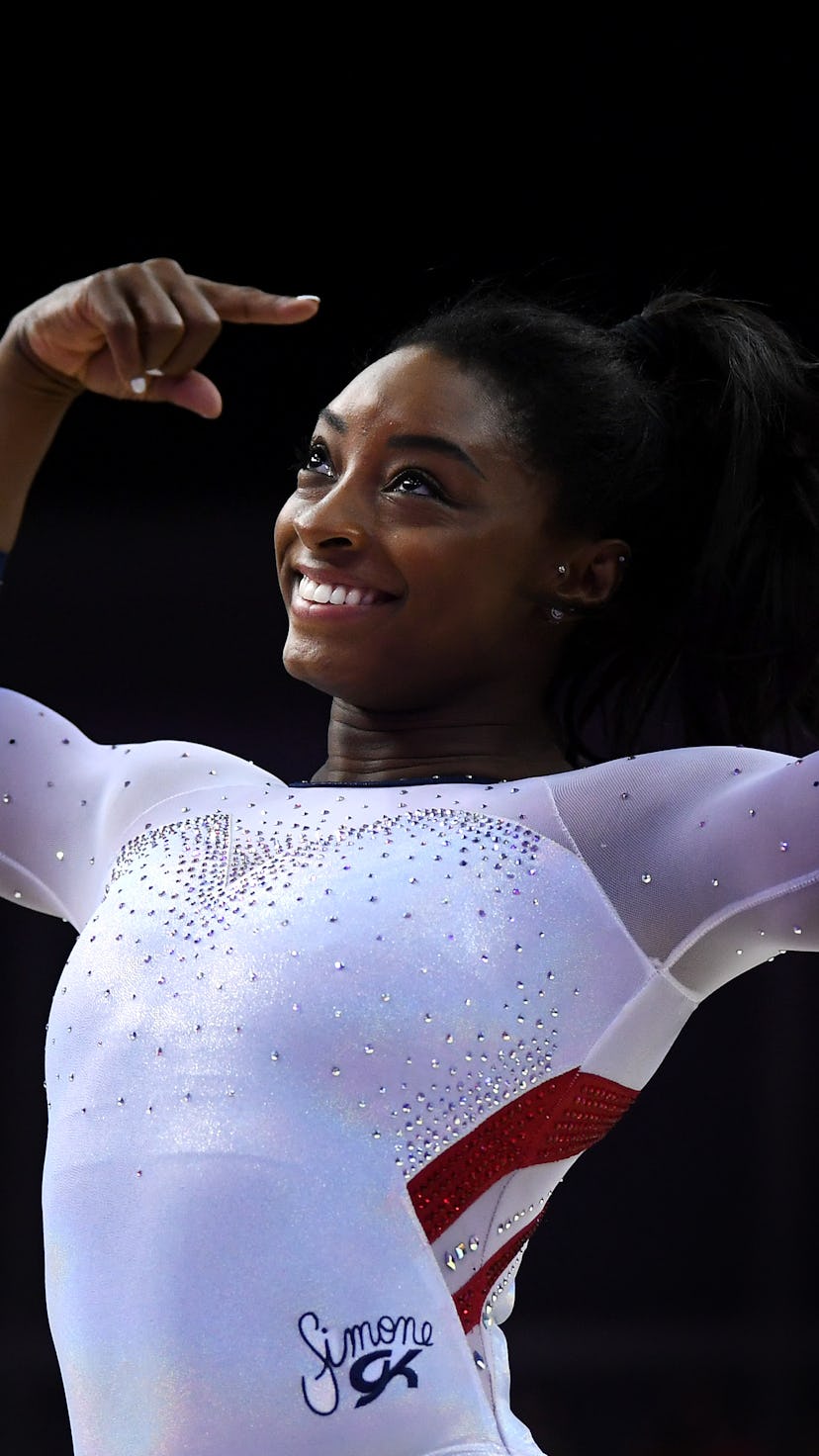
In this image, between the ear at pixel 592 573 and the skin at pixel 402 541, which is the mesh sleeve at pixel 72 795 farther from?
the ear at pixel 592 573

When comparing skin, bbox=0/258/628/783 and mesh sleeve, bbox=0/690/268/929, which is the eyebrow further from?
mesh sleeve, bbox=0/690/268/929

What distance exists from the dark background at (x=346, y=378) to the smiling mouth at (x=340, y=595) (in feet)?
4.42

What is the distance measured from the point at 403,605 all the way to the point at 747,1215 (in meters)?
2.14

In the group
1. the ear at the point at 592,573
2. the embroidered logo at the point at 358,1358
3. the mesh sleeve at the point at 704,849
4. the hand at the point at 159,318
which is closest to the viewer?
the embroidered logo at the point at 358,1358

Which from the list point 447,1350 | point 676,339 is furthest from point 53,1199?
point 676,339

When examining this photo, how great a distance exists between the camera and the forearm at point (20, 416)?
1457 mm

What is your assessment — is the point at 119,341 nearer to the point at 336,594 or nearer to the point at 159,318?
the point at 159,318

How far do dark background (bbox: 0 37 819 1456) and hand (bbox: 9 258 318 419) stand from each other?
1.34 meters

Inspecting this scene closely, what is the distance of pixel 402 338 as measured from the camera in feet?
4.88

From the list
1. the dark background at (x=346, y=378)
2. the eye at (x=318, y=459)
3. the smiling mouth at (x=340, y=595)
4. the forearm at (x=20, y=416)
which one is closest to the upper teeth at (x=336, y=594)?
the smiling mouth at (x=340, y=595)

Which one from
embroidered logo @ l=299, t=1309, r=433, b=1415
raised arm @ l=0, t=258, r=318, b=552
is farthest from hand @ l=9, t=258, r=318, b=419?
embroidered logo @ l=299, t=1309, r=433, b=1415

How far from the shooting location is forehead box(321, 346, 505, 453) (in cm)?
137

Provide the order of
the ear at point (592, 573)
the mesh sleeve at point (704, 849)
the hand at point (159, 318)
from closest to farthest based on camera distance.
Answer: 1. the mesh sleeve at point (704, 849)
2. the hand at point (159, 318)
3. the ear at point (592, 573)

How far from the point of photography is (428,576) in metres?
1.33
